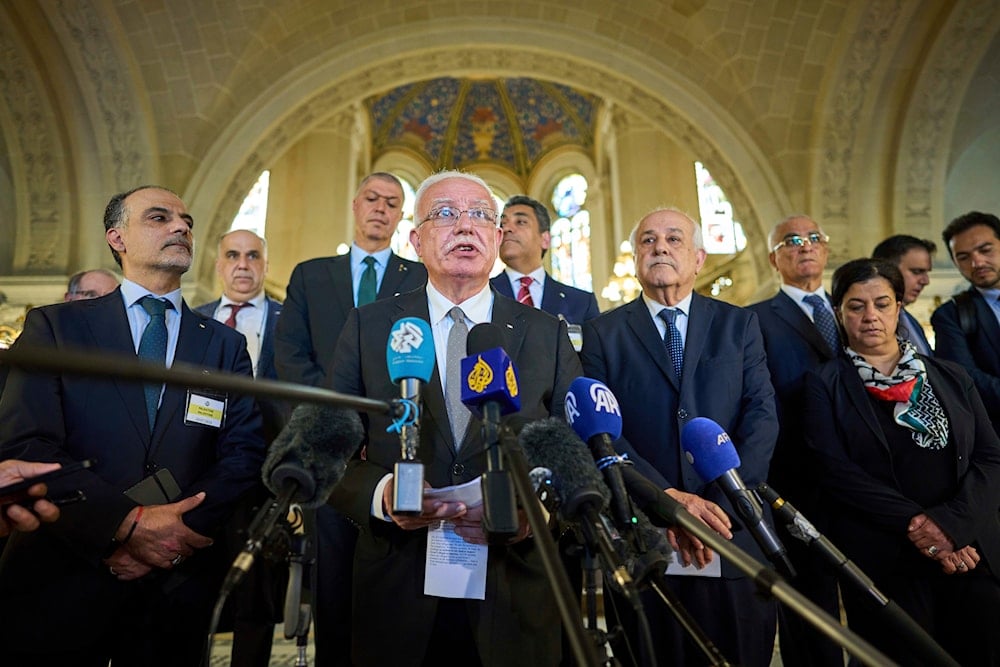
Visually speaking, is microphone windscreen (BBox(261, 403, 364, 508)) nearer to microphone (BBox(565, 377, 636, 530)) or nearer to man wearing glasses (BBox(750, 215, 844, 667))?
microphone (BBox(565, 377, 636, 530))

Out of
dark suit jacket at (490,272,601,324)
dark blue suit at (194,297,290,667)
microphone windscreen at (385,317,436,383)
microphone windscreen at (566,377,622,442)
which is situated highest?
dark suit jacket at (490,272,601,324)

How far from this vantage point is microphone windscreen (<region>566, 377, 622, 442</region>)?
1245 millimetres

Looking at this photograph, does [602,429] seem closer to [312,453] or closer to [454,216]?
[312,453]

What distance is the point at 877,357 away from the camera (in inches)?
91.7

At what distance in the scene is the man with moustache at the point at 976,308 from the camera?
112 inches

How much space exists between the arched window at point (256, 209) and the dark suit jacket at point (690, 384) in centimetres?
1119

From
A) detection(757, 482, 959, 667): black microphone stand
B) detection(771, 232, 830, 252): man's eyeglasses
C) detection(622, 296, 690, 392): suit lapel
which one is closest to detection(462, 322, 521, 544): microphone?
detection(757, 482, 959, 667): black microphone stand

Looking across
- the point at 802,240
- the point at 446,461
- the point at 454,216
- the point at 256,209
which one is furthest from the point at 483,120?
the point at 446,461

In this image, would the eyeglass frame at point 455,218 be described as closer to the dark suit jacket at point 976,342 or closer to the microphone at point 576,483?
the microphone at point 576,483

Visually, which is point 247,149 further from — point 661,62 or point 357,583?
point 357,583

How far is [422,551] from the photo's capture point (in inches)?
58.2

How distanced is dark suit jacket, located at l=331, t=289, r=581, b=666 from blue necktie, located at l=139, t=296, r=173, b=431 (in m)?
0.60

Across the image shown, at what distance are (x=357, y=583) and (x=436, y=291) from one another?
696mm

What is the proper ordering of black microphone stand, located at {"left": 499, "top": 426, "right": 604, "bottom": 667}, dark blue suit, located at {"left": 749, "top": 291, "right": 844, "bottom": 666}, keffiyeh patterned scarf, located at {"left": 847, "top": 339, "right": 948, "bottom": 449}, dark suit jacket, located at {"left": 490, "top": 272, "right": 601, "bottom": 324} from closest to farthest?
black microphone stand, located at {"left": 499, "top": 426, "right": 604, "bottom": 667}
keffiyeh patterned scarf, located at {"left": 847, "top": 339, "right": 948, "bottom": 449}
dark blue suit, located at {"left": 749, "top": 291, "right": 844, "bottom": 666}
dark suit jacket, located at {"left": 490, "top": 272, "right": 601, "bottom": 324}
